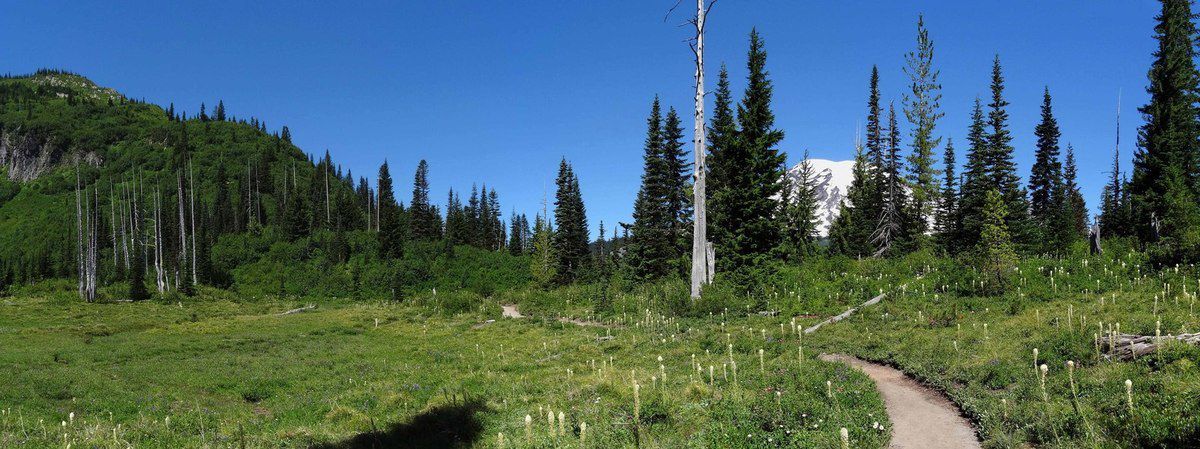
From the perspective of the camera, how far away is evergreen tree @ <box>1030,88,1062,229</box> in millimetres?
57250

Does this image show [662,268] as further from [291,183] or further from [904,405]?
[291,183]

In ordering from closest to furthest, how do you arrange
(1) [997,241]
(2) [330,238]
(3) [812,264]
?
(1) [997,241], (3) [812,264], (2) [330,238]

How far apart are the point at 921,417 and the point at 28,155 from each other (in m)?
212

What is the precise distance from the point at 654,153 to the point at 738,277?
21552 mm

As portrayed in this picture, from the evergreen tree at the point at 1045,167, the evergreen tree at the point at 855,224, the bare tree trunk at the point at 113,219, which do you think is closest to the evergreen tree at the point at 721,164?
the evergreen tree at the point at 855,224

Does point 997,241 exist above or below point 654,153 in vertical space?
below

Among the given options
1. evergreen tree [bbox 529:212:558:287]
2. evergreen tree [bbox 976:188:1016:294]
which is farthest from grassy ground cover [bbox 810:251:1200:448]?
evergreen tree [bbox 529:212:558:287]

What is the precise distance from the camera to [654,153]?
148 ft

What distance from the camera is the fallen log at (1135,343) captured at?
8.81 metres

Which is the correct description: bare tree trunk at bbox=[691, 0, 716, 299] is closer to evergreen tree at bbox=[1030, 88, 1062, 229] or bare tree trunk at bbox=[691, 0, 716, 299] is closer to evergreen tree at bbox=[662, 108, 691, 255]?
evergreen tree at bbox=[662, 108, 691, 255]

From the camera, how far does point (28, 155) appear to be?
14275cm

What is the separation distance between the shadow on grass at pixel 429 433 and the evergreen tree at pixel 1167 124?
42126 mm

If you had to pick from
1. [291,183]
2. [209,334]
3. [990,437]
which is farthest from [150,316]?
[291,183]

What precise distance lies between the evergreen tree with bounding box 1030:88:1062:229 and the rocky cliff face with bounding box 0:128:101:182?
198 meters
